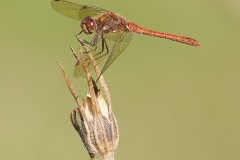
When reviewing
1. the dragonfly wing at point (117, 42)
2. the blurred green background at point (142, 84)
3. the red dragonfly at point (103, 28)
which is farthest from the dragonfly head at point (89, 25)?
the blurred green background at point (142, 84)

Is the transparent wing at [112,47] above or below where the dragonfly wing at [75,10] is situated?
below

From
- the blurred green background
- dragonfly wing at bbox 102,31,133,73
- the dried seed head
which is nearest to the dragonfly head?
Result: dragonfly wing at bbox 102,31,133,73

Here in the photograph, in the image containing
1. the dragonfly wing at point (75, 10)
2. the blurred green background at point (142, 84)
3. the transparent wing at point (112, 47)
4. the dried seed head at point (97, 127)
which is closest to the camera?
the dried seed head at point (97, 127)

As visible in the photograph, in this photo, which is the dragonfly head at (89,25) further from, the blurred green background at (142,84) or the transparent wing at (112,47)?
the blurred green background at (142,84)

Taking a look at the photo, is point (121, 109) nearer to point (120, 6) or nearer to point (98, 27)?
point (120, 6)

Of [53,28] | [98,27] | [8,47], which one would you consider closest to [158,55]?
[53,28]

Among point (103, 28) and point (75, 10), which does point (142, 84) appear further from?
point (103, 28)
